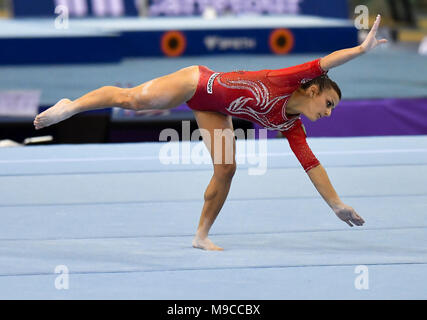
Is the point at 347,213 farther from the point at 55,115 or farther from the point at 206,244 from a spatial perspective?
the point at 55,115

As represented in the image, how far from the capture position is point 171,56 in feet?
26.6

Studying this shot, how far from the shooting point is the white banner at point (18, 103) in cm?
467

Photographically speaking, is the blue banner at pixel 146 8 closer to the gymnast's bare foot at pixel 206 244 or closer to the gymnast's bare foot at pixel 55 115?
the gymnast's bare foot at pixel 55 115

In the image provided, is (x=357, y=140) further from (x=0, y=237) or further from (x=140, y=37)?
(x=140, y=37)

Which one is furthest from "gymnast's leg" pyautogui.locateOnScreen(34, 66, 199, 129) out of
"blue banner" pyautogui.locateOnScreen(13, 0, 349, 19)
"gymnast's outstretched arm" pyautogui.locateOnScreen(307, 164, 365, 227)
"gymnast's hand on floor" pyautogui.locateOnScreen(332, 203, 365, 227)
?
"blue banner" pyautogui.locateOnScreen(13, 0, 349, 19)

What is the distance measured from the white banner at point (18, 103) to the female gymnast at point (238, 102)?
2.46 meters

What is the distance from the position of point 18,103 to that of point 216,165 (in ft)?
9.10

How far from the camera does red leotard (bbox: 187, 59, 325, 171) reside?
2.17 m

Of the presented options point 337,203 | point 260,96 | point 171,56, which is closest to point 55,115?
point 260,96

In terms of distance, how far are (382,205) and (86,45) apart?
492 centimetres

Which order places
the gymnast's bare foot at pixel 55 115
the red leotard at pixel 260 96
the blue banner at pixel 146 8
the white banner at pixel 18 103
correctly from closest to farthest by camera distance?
the red leotard at pixel 260 96
the gymnast's bare foot at pixel 55 115
the white banner at pixel 18 103
the blue banner at pixel 146 8

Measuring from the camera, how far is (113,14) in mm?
9922

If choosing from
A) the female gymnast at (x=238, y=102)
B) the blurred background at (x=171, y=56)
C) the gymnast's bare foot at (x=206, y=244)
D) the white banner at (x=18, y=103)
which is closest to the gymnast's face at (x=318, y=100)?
the female gymnast at (x=238, y=102)
